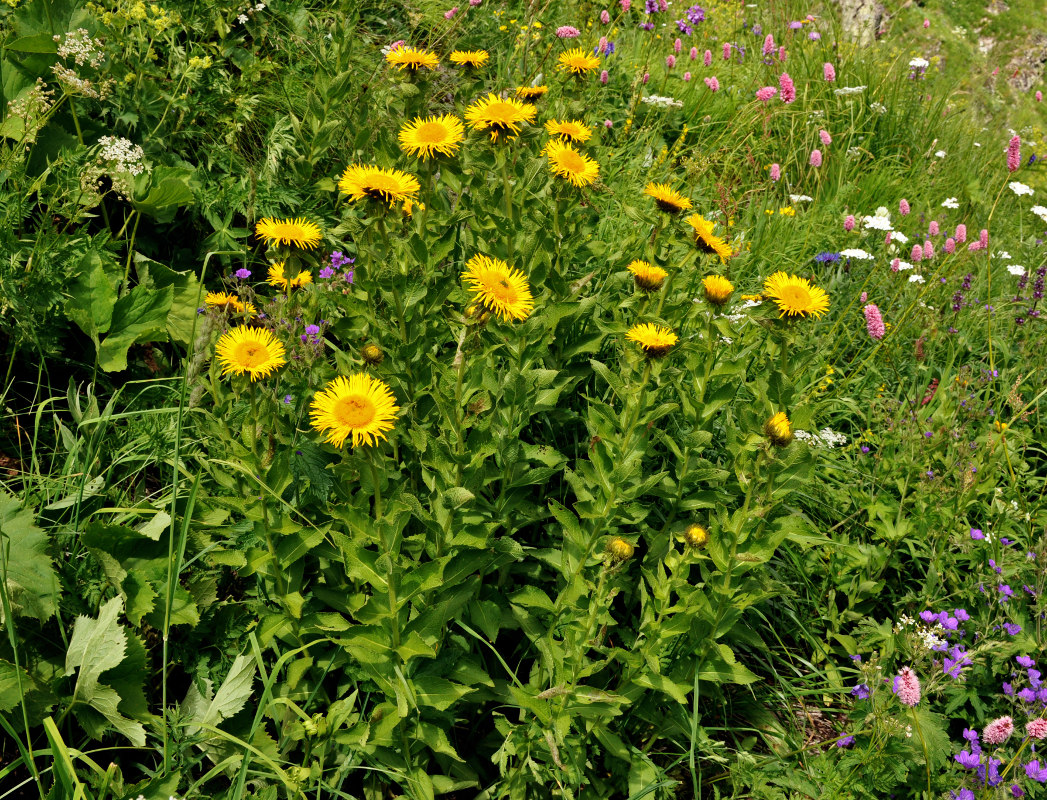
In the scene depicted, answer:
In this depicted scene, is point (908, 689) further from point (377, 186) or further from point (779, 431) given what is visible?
point (377, 186)

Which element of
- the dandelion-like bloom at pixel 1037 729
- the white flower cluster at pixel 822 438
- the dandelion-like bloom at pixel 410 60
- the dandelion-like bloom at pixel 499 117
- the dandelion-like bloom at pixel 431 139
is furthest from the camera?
the white flower cluster at pixel 822 438

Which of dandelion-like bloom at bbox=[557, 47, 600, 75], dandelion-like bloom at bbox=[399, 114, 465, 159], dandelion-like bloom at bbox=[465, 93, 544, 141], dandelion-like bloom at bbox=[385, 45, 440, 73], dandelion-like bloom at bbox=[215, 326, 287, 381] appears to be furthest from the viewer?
dandelion-like bloom at bbox=[557, 47, 600, 75]

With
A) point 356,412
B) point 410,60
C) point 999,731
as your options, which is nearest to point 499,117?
point 410,60

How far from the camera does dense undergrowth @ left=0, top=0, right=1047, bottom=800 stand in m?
1.73

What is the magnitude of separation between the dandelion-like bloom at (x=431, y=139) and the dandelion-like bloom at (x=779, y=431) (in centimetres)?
A: 102

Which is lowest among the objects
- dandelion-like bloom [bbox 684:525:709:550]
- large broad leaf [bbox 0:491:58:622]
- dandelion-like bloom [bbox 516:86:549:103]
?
large broad leaf [bbox 0:491:58:622]

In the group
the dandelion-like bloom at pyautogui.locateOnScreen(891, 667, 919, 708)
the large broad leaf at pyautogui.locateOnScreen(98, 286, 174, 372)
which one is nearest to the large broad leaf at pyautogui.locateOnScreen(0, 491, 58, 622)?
the large broad leaf at pyautogui.locateOnScreen(98, 286, 174, 372)

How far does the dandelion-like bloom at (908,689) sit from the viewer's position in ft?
5.86

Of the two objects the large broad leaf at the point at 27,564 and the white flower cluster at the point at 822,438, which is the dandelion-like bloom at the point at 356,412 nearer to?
the large broad leaf at the point at 27,564

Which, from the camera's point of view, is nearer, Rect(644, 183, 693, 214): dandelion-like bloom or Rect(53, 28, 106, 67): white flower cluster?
Rect(644, 183, 693, 214): dandelion-like bloom

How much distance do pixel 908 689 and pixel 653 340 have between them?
995 millimetres

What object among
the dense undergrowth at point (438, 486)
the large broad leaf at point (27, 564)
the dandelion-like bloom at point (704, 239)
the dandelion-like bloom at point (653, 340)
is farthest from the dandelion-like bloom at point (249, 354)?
the dandelion-like bloom at point (704, 239)

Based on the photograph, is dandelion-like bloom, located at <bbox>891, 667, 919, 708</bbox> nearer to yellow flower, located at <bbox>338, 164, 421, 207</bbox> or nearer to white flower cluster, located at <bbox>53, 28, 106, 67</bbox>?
yellow flower, located at <bbox>338, 164, 421, 207</bbox>

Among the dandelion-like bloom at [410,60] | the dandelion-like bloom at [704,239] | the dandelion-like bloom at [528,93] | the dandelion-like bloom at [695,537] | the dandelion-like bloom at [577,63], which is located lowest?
the dandelion-like bloom at [695,537]
